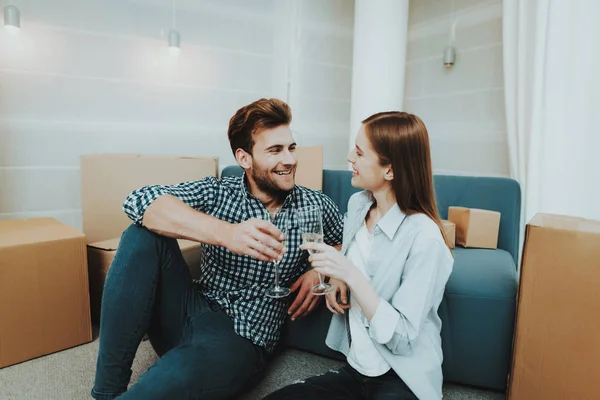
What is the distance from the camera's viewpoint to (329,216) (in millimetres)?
1547

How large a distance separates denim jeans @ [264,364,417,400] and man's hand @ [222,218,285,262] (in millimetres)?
382

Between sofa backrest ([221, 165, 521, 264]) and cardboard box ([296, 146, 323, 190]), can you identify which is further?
cardboard box ([296, 146, 323, 190])

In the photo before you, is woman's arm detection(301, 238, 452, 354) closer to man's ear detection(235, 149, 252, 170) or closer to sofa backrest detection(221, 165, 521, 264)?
man's ear detection(235, 149, 252, 170)

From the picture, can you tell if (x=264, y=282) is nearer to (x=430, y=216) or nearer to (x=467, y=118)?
(x=430, y=216)

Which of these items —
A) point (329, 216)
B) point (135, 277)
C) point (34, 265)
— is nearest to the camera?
point (135, 277)

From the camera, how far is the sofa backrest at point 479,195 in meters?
1.99

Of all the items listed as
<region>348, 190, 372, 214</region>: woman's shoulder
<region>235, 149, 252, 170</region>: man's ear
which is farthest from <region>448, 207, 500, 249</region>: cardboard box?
<region>235, 149, 252, 170</region>: man's ear

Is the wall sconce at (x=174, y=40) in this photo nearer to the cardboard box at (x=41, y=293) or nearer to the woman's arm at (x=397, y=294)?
the cardboard box at (x=41, y=293)

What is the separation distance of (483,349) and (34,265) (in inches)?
70.3

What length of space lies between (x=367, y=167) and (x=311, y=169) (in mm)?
1061

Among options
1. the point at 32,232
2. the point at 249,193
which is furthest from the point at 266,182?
the point at 32,232

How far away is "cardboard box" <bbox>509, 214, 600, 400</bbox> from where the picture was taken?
116 centimetres

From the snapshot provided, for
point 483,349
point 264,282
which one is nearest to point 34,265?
point 264,282

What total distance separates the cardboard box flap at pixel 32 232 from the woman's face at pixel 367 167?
1309 mm
